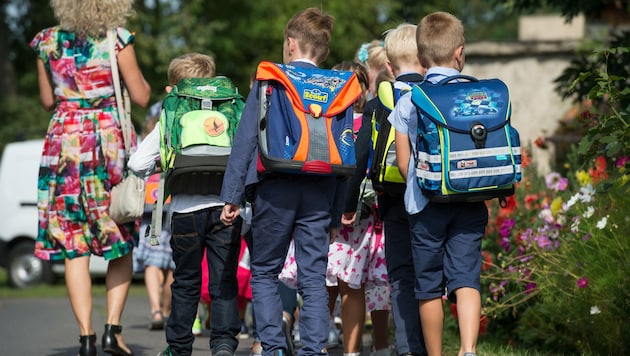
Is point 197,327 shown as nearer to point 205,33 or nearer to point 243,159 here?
point 243,159

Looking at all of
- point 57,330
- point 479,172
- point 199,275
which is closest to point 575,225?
point 479,172

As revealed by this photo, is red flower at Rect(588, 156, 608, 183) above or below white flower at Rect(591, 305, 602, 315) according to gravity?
above

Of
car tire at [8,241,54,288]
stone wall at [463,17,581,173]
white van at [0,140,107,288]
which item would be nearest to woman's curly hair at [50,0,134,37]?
stone wall at [463,17,581,173]

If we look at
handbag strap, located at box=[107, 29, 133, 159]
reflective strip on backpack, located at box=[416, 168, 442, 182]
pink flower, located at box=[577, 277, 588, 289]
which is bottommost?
pink flower, located at box=[577, 277, 588, 289]

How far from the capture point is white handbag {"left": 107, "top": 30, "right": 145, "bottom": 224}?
6766 mm

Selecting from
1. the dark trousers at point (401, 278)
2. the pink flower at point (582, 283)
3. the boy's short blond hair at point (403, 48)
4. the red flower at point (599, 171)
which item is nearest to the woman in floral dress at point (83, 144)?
the boy's short blond hair at point (403, 48)

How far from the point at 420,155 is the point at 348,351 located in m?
1.75

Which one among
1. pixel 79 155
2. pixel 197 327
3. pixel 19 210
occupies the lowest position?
pixel 19 210

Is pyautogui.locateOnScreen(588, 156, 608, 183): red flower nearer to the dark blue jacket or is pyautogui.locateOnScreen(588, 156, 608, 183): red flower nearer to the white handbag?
the dark blue jacket

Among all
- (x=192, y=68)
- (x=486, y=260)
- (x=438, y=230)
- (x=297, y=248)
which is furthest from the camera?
(x=486, y=260)

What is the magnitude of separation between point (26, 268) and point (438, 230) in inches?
475

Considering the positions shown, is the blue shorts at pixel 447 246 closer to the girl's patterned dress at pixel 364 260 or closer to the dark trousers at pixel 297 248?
the dark trousers at pixel 297 248

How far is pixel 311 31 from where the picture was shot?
588 centimetres

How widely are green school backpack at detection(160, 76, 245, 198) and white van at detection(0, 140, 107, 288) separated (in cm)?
1011
